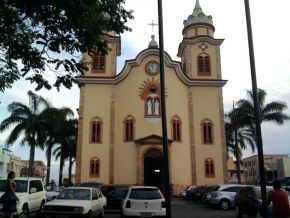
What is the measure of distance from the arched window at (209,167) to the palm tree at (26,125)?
15301 mm

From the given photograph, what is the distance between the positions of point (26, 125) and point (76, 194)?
21.8m

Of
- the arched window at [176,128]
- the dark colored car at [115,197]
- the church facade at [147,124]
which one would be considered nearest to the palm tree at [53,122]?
the church facade at [147,124]

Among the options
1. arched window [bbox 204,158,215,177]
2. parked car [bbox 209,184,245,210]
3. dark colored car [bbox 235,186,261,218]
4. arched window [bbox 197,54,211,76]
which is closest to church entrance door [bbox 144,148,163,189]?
arched window [bbox 204,158,215,177]

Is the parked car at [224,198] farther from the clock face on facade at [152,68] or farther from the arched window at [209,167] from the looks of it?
the clock face on facade at [152,68]

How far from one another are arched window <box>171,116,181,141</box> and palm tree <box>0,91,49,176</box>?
1199 cm

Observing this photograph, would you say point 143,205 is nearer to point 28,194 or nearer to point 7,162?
point 28,194

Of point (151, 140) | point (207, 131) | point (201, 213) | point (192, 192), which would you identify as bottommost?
point (201, 213)

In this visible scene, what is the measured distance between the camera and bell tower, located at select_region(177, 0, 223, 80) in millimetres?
41844

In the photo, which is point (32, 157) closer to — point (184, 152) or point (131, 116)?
point (131, 116)

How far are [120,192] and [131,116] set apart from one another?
55.2ft

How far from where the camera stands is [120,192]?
22219mm

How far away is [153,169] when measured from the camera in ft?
124

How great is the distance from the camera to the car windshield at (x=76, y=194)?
15516 millimetres

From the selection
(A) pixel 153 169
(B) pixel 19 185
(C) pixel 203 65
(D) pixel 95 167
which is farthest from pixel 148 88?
(B) pixel 19 185
